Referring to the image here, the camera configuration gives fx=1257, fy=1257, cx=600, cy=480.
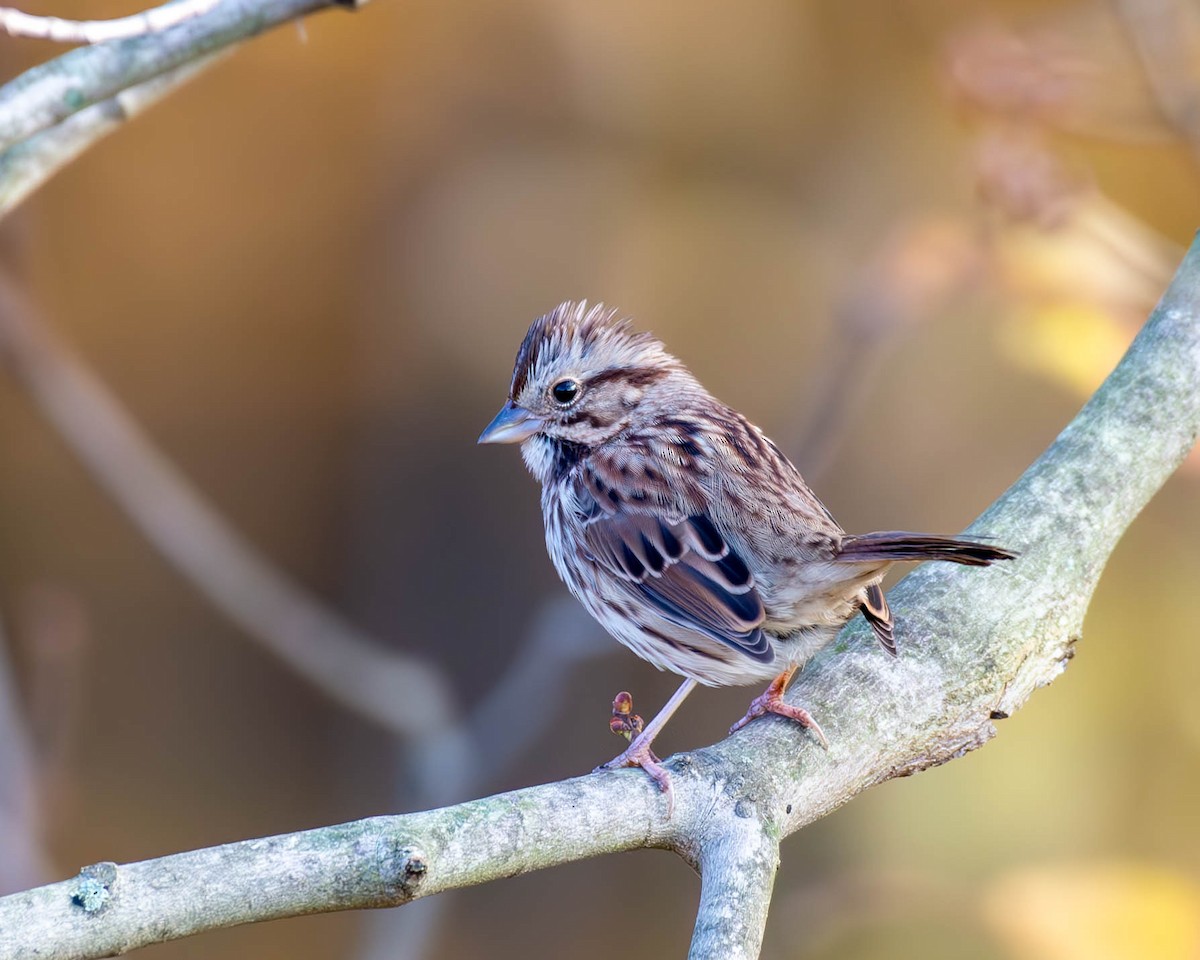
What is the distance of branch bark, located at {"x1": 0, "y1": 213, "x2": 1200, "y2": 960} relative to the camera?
5.62 feet

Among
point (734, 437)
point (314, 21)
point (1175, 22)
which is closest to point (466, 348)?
point (314, 21)

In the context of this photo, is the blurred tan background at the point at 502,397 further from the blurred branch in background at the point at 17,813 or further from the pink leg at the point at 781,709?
the pink leg at the point at 781,709

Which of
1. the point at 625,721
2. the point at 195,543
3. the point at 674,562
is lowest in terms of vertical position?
the point at 625,721

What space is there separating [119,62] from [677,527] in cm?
147

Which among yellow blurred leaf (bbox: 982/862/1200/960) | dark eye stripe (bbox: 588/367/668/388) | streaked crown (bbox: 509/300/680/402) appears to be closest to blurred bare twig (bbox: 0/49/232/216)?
streaked crown (bbox: 509/300/680/402)

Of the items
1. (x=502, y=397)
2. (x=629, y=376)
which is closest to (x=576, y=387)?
(x=629, y=376)

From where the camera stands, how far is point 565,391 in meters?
3.15

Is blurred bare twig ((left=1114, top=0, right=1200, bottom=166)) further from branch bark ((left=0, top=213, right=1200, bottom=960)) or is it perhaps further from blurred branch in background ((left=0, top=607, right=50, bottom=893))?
blurred branch in background ((left=0, top=607, right=50, bottom=893))

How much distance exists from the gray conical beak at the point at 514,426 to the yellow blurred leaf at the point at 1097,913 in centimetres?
257

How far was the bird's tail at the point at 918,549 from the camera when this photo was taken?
211 centimetres

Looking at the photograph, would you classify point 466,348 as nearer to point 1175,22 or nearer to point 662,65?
point 662,65

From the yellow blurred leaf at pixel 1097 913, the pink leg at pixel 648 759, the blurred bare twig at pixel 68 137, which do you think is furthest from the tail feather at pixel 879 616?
the yellow blurred leaf at pixel 1097 913

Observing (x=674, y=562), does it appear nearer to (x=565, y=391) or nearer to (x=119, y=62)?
(x=565, y=391)

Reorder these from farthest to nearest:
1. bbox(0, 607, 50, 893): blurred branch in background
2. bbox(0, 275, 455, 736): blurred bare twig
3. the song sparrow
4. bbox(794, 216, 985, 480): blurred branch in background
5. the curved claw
Result: 1. bbox(0, 275, 455, 736): blurred bare twig
2. bbox(794, 216, 985, 480): blurred branch in background
3. bbox(0, 607, 50, 893): blurred branch in background
4. the song sparrow
5. the curved claw
